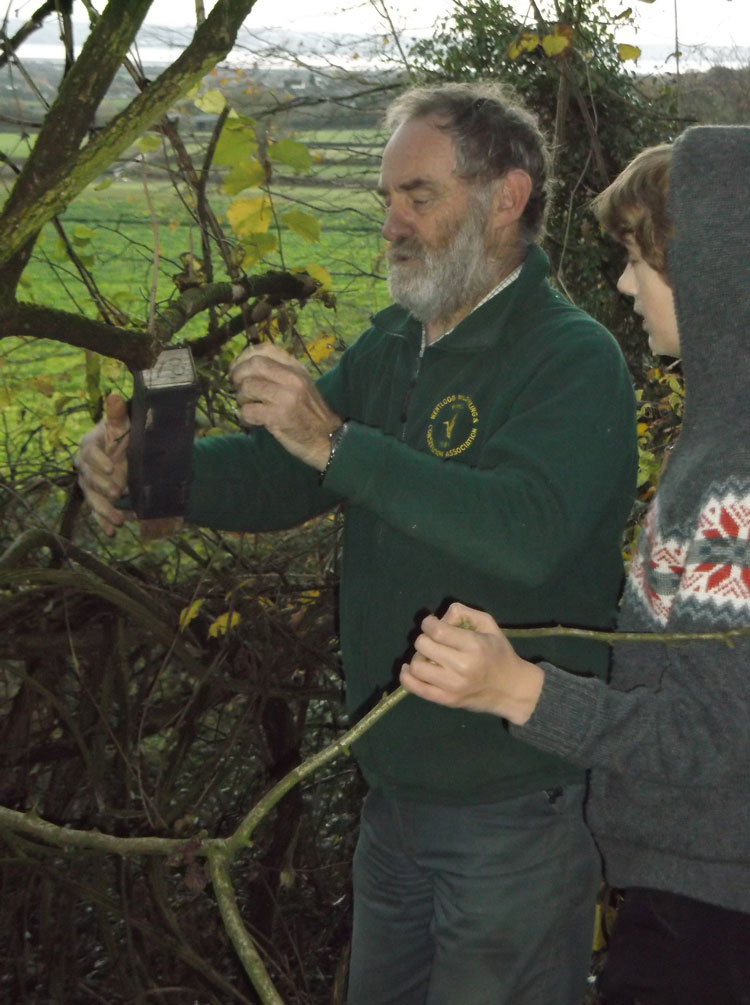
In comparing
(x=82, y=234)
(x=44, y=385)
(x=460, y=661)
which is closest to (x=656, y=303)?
(x=460, y=661)

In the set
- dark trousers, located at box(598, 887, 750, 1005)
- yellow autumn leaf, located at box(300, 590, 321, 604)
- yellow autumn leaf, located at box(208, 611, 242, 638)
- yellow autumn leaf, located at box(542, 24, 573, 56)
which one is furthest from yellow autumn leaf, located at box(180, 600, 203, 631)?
yellow autumn leaf, located at box(542, 24, 573, 56)

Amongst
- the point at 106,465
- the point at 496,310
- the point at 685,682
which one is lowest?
the point at 685,682

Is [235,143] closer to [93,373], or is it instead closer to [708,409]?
[93,373]

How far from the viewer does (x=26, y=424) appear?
136 inches

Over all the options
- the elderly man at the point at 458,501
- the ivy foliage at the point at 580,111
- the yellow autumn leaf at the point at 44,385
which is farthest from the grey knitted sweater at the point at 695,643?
the ivy foliage at the point at 580,111

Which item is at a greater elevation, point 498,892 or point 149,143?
point 149,143

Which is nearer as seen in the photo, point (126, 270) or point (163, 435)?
point (163, 435)

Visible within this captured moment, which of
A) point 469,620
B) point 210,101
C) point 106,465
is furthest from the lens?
point 210,101

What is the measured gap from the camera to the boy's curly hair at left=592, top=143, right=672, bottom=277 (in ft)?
5.26

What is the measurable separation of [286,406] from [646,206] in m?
0.63

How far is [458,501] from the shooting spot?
1686mm

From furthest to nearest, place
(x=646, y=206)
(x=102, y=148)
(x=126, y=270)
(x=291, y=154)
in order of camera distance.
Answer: (x=126, y=270)
(x=291, y=154)
(x=646, y=206)
(x=102, y=148)

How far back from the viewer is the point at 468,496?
5.51 ft

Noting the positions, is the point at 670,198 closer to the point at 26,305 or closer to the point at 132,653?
the point at 26,305
